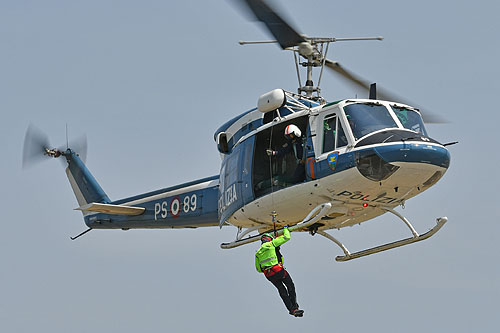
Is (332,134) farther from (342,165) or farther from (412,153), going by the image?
(412,153)

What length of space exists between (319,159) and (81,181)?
11.3 metres

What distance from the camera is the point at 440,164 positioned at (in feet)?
46.9

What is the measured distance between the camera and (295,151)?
15.1 metres

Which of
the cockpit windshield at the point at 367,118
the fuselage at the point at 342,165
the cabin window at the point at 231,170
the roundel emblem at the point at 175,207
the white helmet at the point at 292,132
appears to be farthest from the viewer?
the roundel emblem at the point at 175,207

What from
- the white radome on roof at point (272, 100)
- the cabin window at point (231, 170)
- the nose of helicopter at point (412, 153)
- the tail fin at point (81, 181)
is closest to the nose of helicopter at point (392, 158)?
the nose of helicopter at point (412, 153)

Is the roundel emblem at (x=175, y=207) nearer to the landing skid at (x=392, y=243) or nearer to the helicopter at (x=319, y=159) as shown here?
the helicopter at (x=319, y=159)

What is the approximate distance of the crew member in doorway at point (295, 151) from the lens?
14828 millimetres

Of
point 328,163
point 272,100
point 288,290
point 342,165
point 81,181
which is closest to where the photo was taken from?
point 342,165

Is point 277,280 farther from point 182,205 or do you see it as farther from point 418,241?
point 182,205

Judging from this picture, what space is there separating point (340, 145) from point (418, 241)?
2.29 metres

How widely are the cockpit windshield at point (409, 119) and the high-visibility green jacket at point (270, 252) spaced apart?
2.74 m

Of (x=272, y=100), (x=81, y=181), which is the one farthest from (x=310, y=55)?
(x=81, y=181)

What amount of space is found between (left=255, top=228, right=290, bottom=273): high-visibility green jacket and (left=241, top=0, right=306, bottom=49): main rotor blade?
343cm

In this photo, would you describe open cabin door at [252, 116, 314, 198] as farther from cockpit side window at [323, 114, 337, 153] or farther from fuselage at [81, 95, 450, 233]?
cockpit side window at [323, 114, 337, 153]
